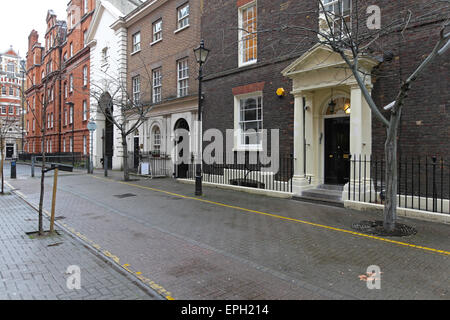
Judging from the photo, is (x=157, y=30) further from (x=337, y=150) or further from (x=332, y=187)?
(x=332, y=187)

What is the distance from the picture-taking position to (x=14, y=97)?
2258 inches

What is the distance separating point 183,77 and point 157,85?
283cm

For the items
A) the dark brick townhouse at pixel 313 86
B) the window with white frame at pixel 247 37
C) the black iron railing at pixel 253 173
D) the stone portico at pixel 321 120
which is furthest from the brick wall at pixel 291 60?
the black iron railing at pixel 253 173

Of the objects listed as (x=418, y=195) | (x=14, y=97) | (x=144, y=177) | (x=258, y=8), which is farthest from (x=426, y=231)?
(x=14, y=97)

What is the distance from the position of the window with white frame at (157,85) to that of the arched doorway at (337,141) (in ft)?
39.8

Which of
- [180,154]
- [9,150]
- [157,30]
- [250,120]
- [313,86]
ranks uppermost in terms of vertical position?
[157,30]

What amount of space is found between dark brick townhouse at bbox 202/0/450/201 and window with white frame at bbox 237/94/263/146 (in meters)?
0.04

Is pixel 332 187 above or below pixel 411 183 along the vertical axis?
below

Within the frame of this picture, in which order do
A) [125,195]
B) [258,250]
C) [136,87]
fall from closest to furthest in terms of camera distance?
[258,250] < [125,195] < [136,87]

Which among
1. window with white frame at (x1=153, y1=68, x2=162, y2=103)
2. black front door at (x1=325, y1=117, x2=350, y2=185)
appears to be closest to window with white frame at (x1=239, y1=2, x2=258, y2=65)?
black front door at (x1=325, y1=117, x2=350, y2=185)

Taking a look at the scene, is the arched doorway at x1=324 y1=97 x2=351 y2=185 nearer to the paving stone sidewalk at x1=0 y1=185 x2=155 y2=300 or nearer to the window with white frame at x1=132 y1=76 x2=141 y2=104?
the paving stone sidewalk at x1=0 y1=185 x2=155 y2=300

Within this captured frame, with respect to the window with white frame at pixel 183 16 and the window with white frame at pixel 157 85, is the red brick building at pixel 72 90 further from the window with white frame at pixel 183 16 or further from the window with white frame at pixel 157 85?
the window with white frame at pixel 183 16

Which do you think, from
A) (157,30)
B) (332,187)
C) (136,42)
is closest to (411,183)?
(332,187)

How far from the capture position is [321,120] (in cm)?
1087
